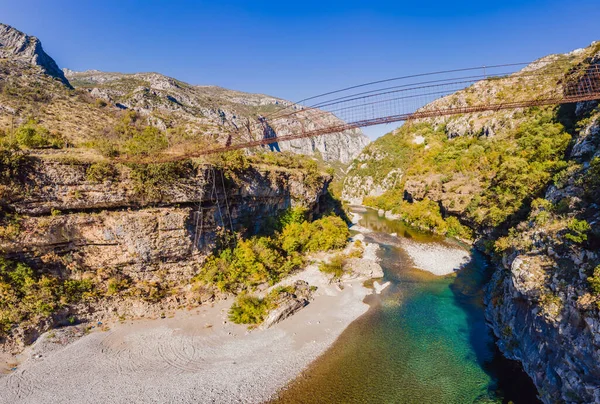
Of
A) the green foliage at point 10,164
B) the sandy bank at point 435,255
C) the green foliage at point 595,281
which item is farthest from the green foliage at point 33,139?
the sandy bank at point 435,255

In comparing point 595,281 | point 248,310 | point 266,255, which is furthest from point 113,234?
point 595,281

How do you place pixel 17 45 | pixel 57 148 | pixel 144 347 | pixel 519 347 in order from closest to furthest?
1. pixel 519 347
2. pixel 144 347
3. pixel 57 148
4. pixel 17 45

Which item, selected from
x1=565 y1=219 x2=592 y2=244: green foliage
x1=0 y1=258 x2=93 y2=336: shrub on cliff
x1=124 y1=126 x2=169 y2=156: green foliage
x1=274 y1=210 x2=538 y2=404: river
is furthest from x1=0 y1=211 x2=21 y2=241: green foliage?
x1=565 y1=219 x2=592 y2=244: green foliage

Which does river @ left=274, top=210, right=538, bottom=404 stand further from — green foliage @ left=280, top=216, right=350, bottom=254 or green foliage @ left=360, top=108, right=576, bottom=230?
green foliage @ left=360, top=108, right=576, bottom=230

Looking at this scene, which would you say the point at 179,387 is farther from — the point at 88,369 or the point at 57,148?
the point at 57,148

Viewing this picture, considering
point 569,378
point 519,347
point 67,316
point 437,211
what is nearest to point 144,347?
point 67,316

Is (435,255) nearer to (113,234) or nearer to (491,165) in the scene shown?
(491,165)
